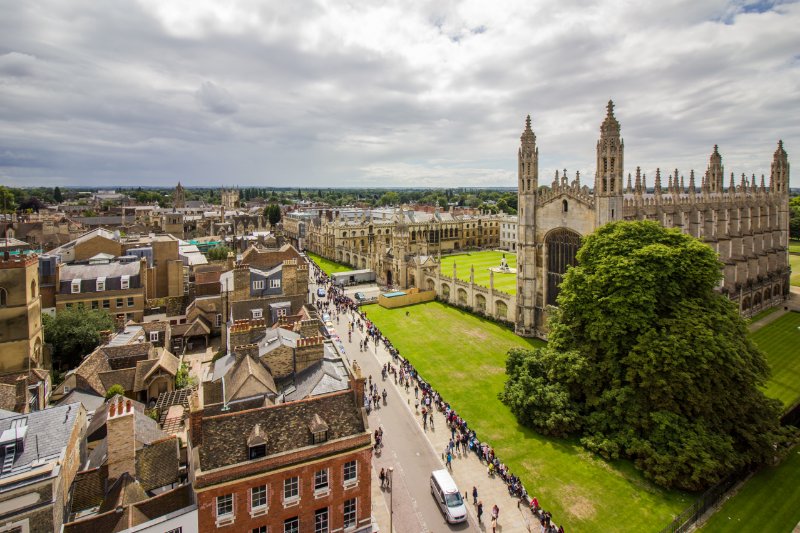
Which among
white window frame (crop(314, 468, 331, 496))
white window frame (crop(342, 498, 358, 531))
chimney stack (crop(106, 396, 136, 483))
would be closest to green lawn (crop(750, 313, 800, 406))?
A: white window frame (crop(342, 498, 358, 531))

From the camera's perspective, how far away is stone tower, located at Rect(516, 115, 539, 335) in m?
38.2

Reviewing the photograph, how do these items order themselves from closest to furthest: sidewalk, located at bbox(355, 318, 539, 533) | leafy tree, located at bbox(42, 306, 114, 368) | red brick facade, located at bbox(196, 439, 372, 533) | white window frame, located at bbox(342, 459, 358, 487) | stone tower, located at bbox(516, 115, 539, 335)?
red brick facade, located at bbox(196, 439, 372, 533) < white window frame, located at bbox(342, 459, 358, 487) < sidewalk, located at bbox(355, 318, 539, 533) < leafy tree, located at bbox(42, 306, 114, 368) < stone tower, located at bbox(516, 115, 539, 335)

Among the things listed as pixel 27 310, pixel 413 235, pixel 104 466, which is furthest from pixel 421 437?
pixel 413 235

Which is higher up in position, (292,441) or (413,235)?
(413,235)

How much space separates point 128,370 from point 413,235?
64.2 metres

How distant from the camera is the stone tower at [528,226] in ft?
125

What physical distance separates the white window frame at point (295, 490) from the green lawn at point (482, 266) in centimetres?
4017

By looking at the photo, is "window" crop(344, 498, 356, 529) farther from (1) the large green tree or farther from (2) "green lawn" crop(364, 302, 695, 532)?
(1) the large green tree

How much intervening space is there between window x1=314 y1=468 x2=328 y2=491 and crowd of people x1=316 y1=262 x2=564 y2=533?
6.52 metres

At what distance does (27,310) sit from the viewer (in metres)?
26.4

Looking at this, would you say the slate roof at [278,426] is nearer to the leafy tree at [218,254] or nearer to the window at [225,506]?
the window at [225,506]

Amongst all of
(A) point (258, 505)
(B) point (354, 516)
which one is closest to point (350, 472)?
(B) point (354, 516)

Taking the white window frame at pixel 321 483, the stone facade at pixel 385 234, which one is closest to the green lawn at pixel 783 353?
the white window frame at pixel 321 483

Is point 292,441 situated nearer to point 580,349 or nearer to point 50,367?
point 580,349
